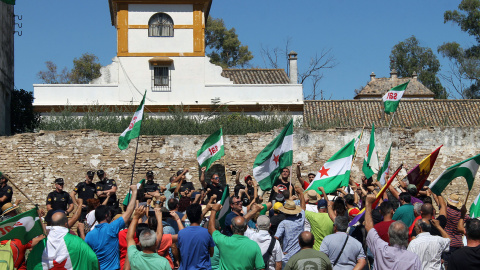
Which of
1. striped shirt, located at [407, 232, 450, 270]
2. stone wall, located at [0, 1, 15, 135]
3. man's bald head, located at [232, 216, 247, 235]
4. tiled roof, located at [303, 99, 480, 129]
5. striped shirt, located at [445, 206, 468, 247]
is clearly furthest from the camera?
tiled roof, located at [303, 99, 480, 129]

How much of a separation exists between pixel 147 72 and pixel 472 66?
30.4 m

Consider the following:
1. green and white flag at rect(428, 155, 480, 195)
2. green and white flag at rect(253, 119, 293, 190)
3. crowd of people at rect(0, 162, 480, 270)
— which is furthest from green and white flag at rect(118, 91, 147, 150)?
green and white flag at rect(428, 155, 480, 195)

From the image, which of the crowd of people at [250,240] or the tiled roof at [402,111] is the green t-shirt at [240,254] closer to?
the crowd of people at [250,240]

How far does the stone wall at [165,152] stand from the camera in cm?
2055

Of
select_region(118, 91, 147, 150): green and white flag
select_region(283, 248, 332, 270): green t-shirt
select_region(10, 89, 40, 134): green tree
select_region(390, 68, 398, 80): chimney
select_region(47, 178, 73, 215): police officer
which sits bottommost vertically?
select_region(283, 248, 332, 270): green t-shirt

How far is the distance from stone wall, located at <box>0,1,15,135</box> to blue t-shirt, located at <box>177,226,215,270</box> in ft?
63.8

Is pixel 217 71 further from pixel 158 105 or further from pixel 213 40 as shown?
pixel 213 40

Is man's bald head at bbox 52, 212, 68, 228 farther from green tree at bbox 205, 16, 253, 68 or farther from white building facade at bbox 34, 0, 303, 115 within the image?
green tree at bbox 205, 16, 253, 68

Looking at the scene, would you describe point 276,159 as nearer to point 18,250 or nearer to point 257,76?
point 18,250

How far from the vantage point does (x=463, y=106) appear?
36.5m

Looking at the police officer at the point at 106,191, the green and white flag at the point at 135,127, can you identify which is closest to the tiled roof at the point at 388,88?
the green and white flag at the point at 135,127

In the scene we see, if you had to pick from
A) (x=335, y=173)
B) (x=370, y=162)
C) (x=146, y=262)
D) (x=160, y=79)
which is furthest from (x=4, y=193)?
(x=160, y=79)

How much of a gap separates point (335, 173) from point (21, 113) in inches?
728

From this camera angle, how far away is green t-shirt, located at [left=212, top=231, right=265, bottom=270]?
866cm
